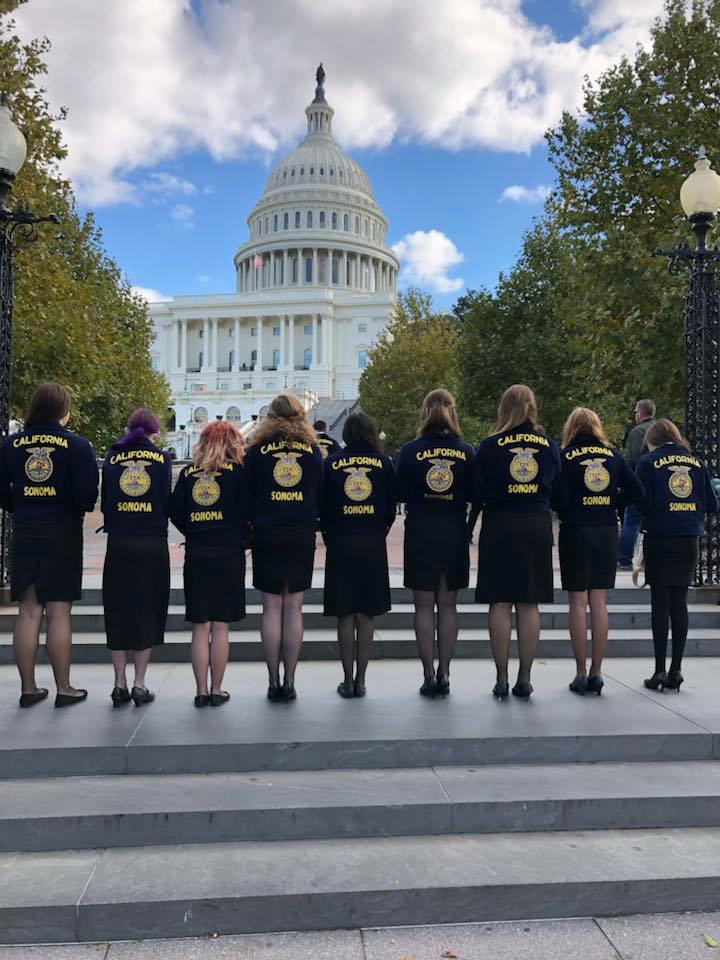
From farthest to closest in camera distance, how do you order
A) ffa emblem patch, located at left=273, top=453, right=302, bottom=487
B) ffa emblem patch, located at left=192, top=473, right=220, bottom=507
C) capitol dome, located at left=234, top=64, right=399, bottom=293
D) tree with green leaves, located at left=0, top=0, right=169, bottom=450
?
capitol dome, located at left=234, top=64, right=399, bottom=293 < tree with green leaves, located at left=0, top=0, right=169, bottom=450 < ffa emblem patch, located at left=273, top=453, right=302, bottom=487 < ffa emblem patch, located at left=192, top=473, right=220, bottom=507

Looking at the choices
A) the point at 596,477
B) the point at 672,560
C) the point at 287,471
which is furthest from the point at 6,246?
the point at 672,560

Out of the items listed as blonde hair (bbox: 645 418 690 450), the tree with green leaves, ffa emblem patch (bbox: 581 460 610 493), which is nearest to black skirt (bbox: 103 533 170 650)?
ffa emblem patch (bbox: 581 460 610 493)

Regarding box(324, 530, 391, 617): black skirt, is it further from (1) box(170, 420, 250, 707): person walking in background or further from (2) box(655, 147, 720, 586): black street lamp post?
(2) box(655, 147, 720, 586): black street lamp post

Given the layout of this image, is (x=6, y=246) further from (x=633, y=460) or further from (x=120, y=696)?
(x=633, y=460)

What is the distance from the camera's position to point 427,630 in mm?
5996

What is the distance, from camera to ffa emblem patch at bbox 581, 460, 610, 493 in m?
6.08

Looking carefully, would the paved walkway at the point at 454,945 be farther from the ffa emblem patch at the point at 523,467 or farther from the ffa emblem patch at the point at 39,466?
the ffa emblem patch at the point at 39,466

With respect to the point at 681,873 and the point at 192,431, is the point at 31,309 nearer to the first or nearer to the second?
the point at 681,873

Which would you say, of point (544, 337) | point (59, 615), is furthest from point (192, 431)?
point (59, 615)

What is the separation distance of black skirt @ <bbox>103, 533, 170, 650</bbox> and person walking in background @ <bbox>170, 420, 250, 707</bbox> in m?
0.25

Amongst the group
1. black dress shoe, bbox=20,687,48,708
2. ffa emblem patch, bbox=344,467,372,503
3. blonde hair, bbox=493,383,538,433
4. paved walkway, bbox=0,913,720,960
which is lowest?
paved walkway, bbox=0,913,720,960

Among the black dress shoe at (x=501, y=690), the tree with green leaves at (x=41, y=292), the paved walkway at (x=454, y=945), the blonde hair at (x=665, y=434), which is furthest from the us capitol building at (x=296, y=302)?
the paved walkway at (x=454, y=945)

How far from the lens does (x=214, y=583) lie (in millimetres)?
5613

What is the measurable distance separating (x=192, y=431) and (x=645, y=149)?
73.6 m
